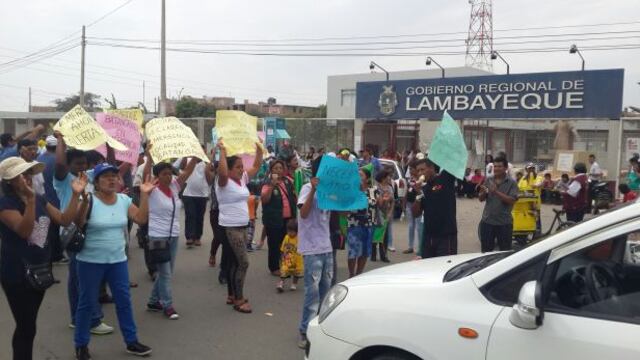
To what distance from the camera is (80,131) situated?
19.1ft

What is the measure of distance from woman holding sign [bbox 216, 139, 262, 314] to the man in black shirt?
210 cm

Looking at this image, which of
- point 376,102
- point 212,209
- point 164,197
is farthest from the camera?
point 376,102

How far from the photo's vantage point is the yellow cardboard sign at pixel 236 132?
21.8ft

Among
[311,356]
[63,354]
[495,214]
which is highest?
[495,214]

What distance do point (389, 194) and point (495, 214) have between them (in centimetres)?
162

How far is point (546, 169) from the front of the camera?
68.9ft

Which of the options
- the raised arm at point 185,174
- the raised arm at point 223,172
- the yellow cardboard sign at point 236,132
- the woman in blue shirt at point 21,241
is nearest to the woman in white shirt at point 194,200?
the yellow cardboard sign at point 236,132

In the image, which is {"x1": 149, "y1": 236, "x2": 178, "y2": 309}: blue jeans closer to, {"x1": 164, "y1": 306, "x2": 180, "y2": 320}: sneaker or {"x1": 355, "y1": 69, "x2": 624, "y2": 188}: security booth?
{"x1": 164, "y1": 306, "x2": 180, "y2": 320}: sneaker

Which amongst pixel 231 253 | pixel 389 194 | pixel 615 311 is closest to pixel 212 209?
pixel 231 253

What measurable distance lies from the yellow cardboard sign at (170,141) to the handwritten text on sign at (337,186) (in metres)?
1.53

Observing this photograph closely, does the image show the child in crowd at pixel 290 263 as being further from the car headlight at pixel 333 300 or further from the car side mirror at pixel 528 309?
the car side mirror at pixel 528 309

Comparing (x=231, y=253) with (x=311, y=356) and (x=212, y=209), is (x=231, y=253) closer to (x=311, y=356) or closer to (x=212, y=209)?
(x=212, y=209)

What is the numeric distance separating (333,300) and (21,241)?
2.24 meters

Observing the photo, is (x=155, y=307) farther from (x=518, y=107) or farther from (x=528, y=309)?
(x=518, y=107)
